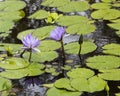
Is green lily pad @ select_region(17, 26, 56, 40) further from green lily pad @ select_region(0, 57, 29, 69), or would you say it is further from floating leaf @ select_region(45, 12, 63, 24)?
green lily pad @ select_region(0, 57, 29, 69)

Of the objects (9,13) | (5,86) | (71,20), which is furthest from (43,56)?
(9,13)

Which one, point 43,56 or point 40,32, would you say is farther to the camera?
point 40,32

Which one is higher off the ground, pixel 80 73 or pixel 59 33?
pixel 59 33

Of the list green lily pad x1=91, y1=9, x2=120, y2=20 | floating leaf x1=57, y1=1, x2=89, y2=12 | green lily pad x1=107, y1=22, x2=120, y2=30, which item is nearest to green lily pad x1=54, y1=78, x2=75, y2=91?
green lily pad x1=107, y1=22, x2=120, y2=30

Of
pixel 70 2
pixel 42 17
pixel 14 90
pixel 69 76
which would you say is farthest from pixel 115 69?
pixel 70 2

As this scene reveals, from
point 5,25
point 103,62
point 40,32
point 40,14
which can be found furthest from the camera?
point 40,14

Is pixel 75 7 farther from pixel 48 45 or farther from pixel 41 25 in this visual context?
pixel 48 45

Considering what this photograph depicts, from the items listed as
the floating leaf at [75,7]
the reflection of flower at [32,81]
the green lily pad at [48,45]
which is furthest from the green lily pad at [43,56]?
the floating leaf at [75,7]
